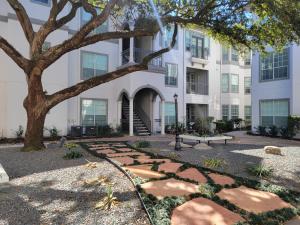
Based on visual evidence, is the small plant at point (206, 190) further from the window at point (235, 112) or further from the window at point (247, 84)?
the window at point (247, 84)

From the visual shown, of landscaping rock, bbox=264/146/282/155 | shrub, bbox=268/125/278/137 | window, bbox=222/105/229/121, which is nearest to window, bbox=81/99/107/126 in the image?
shrub, bbox=268/125/278/137

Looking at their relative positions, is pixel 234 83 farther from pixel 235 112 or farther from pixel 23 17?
pixel 23 17

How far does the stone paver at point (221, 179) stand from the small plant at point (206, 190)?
545 mm

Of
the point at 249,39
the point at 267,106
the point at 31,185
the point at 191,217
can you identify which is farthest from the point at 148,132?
the point at 191,217

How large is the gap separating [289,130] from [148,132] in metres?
9.41

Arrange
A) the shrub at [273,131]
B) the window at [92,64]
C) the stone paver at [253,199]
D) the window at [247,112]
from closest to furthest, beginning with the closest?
1. the stone paver at [253,199]
2. the shrub at [273,131]
3. the window at [92,64]
4. the window at [247,112]

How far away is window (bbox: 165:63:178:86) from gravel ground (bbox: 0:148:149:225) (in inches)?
654

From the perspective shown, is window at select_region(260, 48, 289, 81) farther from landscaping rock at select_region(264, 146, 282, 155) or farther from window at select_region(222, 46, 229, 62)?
landscaping rock at select_region(264, 146, 282, 155)

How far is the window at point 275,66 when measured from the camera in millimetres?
19922

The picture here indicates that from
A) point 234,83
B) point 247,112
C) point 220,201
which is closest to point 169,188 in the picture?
point 220,201

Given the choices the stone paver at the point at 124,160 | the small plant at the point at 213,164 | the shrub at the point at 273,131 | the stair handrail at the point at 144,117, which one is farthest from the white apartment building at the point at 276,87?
the stone paver at the point at 124,160

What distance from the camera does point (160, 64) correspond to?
22.9 meters

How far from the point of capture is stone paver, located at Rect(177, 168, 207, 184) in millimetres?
7091

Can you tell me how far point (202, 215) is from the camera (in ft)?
16.2
